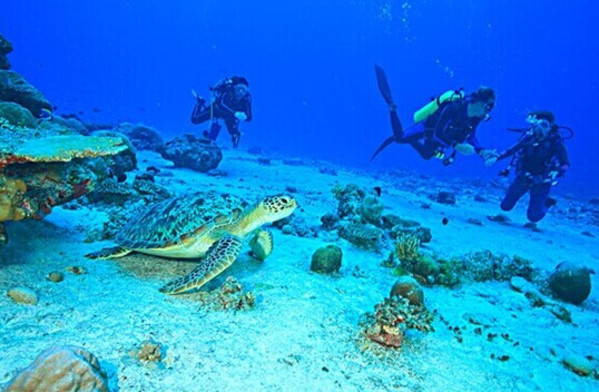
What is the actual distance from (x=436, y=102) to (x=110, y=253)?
12.4 metres

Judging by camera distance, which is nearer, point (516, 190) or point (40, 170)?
point (40, 170)

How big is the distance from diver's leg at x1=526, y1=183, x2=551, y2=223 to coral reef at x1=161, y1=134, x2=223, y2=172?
12523 mm

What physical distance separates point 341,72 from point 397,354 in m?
197

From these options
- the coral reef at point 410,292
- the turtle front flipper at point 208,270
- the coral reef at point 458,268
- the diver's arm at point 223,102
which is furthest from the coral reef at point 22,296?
the diver's arm at point 223,102

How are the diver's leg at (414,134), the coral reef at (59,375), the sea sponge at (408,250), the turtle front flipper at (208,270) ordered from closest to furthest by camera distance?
1. the coral reef at (59,375)
2. the turtle front flipper at (208,270)
3. the sea sponge at (408,250)
4. the diver's leg at (414,134)

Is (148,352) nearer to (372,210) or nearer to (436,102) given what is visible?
(372,210)

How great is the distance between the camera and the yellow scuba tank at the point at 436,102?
12109 mm

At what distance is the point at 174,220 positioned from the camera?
431 cm

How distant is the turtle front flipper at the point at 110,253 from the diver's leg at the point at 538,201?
1320cm

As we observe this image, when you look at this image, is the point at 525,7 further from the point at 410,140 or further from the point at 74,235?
the point at 74,235

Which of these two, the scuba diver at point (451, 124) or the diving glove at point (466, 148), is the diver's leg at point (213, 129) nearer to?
the scuba diver at point (451, 124)

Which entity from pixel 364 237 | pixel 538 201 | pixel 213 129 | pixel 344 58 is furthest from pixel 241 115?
pixel 344 58

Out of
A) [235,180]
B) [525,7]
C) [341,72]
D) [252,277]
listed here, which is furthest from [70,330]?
[341,72]

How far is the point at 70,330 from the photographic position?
2730 mm
